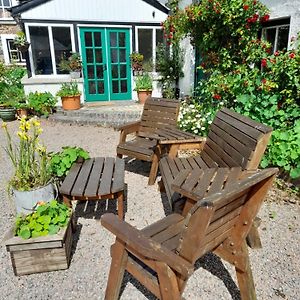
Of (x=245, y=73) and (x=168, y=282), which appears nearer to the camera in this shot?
(x=168, y=282)

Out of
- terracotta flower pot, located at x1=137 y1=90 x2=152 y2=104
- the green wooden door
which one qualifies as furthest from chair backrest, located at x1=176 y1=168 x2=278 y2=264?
the green wooden door

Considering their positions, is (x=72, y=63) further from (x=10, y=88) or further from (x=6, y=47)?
(x=6, y=47)

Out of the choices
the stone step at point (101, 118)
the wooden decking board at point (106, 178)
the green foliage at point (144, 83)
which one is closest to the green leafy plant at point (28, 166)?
the wooden decking board at point (106, 178)

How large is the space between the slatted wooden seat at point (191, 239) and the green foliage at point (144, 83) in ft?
21.4

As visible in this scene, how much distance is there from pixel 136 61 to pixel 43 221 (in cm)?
702

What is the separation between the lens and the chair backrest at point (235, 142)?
2123 mm

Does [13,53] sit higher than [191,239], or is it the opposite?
[13,53]

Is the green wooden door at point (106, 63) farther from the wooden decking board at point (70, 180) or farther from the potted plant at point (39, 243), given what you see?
the potted plant at point (39, 243)

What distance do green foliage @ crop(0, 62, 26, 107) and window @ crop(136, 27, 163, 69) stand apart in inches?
152

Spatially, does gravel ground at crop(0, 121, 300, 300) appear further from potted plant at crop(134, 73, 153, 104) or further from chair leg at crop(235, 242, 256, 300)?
potted plant at crop(134, 73, 153, 104)

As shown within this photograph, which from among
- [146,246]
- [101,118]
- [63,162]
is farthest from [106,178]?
[101,118]

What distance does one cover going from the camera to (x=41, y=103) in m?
7.33

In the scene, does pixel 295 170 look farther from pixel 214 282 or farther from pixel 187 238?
pixel 187 238

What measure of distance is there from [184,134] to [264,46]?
122 inches
